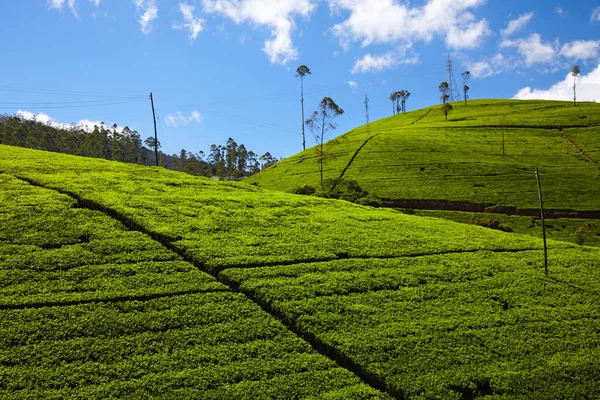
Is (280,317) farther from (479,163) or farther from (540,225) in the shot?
(479,163)

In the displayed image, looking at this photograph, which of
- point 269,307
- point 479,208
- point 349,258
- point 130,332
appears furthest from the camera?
point 479,208

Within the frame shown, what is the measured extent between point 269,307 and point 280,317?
0.78 meters

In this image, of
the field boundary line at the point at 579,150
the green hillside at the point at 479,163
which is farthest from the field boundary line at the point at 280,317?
the field boundary line at the point at 579,150

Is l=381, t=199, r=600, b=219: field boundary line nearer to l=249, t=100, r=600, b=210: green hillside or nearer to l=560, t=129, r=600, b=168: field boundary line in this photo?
l=249, t=100, r=600, b=210: green hillside

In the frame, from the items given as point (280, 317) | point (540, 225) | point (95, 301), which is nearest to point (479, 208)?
point (540, 225)

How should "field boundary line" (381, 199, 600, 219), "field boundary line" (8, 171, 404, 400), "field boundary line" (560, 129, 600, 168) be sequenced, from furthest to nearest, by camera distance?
"field boundary line" (560, 129, 600, 168), "field boundary line" (381, 199, 600, 219), "field boundary line" (8, 171, 404, 400)

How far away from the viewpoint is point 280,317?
16.8m

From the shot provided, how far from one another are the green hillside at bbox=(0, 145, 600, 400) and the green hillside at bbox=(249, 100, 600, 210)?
90.8 feet

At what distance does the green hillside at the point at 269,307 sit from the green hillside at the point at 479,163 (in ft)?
90.8

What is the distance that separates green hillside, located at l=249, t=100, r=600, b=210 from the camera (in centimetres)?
5491

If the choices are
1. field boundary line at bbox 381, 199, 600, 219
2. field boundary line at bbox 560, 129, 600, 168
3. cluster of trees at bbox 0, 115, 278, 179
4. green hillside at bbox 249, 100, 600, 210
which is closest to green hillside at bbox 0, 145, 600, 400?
field boundary line at bbox 381, 199, 600, 219

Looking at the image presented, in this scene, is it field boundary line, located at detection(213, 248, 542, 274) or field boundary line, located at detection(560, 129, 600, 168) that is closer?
field boundary line, located at detection(213, 248, 542, 274)

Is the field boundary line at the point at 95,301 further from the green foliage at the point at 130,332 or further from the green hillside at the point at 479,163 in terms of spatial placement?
the green hillside at the point at 479,163

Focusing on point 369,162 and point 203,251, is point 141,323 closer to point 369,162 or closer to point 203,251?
point 203,251
